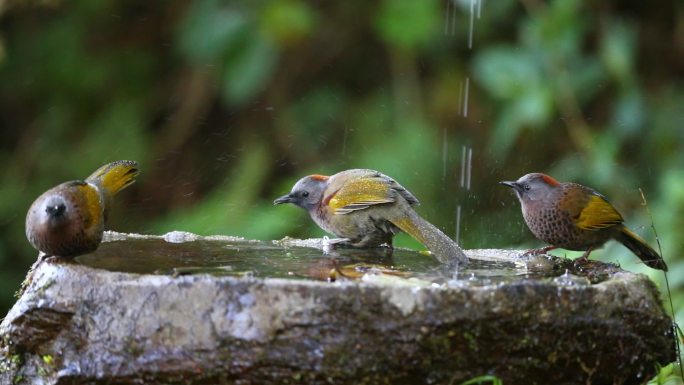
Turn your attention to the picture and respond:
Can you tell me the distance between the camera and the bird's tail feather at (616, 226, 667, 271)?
4.03 metres

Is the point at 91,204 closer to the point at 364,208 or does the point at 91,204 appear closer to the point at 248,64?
the point at 364,208

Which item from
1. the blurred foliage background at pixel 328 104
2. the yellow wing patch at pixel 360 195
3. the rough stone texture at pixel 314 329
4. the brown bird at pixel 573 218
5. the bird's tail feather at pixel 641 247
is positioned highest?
the blurred foliage background at pixel 328 104

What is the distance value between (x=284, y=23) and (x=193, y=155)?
1.67 metres

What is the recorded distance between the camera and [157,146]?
8633mm

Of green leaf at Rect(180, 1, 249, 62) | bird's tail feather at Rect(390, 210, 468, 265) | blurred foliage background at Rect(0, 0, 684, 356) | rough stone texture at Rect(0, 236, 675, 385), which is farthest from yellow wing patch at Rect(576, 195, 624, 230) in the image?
green leaf at Rect(180, 1, 249, 62)

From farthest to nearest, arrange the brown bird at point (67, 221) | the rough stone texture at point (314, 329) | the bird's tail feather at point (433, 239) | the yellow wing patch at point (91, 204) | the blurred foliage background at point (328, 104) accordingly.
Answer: the blurred foliage background at point (328, 104)
the bird's tail feather at point (433, 239)
the yellow wing patch at point (91, 204)
the brown bird at point (67, 221)
the rough stone texture at point (314, 329)

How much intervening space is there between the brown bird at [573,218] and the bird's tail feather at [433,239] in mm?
374

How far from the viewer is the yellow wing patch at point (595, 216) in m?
3.94

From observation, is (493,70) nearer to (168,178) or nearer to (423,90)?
(423,90)

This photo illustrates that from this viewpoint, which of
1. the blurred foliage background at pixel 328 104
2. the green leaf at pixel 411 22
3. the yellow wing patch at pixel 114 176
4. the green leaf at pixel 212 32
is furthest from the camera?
the green leaf at pixel 212 32

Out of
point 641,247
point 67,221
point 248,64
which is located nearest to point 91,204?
point 67,221

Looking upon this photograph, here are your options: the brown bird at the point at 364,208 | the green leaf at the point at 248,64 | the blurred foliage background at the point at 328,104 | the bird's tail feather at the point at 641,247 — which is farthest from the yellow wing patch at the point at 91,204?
the green leaf at the point at 248,64

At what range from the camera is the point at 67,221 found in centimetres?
340

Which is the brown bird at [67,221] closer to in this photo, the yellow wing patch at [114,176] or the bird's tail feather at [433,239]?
the yellow wing patch at [114,176]
